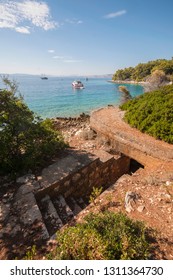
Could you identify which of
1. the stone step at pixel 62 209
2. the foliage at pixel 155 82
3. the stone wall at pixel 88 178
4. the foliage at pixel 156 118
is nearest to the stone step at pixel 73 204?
the stone wall at pixel 88 178

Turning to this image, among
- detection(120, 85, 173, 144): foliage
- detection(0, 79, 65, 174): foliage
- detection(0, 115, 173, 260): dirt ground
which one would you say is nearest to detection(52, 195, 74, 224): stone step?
detection(0, 115, 173, 260): dirt ground

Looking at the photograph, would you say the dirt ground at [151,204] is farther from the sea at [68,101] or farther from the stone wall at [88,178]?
the sea at [68,101]

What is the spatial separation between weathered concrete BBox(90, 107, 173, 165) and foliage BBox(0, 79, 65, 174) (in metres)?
3.80

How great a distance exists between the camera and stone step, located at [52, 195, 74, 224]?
4.59 meters

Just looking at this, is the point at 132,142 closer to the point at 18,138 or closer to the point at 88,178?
the point at 88,178

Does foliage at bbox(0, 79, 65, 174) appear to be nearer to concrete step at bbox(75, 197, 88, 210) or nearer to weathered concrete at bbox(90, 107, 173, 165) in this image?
concrete step at bbox(75, 197, 88, 210)

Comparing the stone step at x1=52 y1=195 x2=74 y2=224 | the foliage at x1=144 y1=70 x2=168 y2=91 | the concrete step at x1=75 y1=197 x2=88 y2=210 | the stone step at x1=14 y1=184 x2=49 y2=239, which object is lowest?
the concrete step at x1=75 y1=197 x2=88 y2=210

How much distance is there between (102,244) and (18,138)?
14.6 feet

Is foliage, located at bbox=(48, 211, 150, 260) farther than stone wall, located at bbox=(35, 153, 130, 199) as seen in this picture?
No

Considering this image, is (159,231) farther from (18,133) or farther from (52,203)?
(18,133)

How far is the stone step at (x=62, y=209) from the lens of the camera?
459 cm

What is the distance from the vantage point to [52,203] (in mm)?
4863
